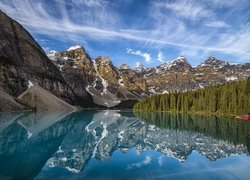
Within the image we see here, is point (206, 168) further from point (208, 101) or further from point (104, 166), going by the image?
point (208, 101)

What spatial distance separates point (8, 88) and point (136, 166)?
188 m

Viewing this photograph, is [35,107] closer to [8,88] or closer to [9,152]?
[8,88]

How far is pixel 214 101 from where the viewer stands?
13750 cm

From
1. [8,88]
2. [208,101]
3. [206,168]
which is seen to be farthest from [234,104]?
[8,88]

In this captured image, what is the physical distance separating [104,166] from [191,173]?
24.5 ft

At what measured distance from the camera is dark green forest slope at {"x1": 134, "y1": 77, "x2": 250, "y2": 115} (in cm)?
11975

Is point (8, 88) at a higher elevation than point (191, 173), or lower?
higher

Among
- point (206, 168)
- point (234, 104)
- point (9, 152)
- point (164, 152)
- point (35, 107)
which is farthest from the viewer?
point (35, 107)

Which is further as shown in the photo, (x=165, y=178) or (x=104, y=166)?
(x=104, y=166)

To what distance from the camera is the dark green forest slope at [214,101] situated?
393 feet

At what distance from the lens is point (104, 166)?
2644 centimetres

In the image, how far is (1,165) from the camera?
24031mm

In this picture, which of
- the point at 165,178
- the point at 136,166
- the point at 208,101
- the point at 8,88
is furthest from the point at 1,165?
the point at 8,88

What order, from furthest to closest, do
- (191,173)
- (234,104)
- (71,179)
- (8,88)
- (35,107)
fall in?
(8,88) < (35,107) < (234,104) < (191,173) < (71,179)
